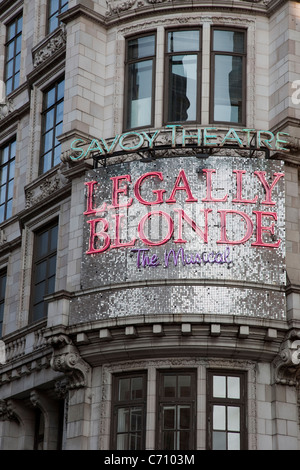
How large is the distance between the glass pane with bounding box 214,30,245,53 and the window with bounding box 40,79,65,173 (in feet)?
17.7

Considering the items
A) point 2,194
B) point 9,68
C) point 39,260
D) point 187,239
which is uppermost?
point 9,68

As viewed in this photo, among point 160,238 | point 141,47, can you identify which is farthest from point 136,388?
point 141,47

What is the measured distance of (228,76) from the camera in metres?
32.5

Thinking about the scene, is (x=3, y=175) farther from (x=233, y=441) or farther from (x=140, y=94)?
(x=233, y=441)

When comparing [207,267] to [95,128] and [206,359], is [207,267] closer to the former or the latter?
[206,359]

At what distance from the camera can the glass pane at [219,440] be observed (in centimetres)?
2827

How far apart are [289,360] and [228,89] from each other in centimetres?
842

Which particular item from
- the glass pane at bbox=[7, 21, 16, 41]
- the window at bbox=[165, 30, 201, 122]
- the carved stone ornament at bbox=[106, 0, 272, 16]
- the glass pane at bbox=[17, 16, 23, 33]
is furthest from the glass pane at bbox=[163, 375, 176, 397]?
the glass pane at bbox=[7, 21, 16, 41]

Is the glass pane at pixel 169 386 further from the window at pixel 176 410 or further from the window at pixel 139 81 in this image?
the window at pixel 139 81

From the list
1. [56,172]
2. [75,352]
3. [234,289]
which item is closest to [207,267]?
[234,289]

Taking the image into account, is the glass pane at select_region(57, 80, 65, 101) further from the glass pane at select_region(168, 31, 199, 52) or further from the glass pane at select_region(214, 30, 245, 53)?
the glass pane at select_region(214, 30, 245, 53)

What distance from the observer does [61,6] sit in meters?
36.7

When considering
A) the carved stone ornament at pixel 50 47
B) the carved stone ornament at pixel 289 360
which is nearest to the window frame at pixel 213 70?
the carved stone ornament at pixel 50 47
